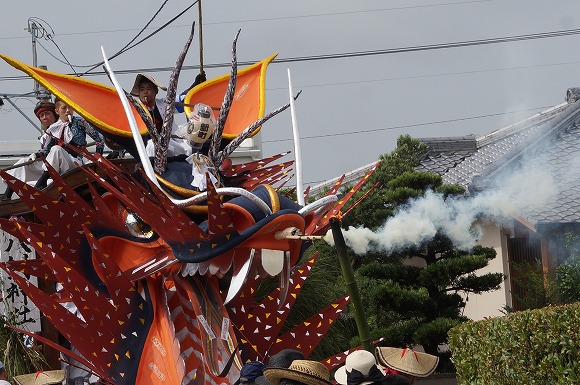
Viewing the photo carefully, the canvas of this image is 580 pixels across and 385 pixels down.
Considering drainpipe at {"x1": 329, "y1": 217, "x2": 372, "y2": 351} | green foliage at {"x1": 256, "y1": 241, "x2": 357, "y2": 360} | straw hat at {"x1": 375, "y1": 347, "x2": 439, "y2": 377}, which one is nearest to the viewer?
drainpipe at {"x1": 329, "y1": 217, "x2": 372, "y2": 351}

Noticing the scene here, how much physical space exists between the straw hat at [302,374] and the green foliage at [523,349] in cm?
186

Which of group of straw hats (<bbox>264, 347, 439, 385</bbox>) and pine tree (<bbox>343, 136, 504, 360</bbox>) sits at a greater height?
group of straw hats (<bbox>264, 347, 439, 385</bbox>)

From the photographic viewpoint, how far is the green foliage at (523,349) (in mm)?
6551

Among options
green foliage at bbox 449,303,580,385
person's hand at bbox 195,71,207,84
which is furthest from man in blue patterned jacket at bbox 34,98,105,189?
green foliage at bbox 449,303,580,385

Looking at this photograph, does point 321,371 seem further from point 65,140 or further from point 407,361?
point 65,140

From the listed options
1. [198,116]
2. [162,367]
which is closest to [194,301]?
[162,367]

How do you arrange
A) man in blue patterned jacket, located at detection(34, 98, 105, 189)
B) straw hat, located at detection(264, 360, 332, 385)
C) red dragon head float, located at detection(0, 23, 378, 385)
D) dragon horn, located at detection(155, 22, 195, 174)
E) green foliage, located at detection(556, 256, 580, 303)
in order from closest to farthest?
straw hat, located at detection(264, 360, 332, 385) < red dragon head float, located at detection(0, 23, 378, 385) < dragon horn, located at detection(155, 22, 195, 174) < man in blue patterned jacket, located at detection(34, 98, 105, 189) < green foliage, located at detection(556, 256, 580, 303)

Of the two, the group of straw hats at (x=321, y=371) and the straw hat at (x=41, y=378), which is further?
the straw hat at (x=41, y=378)

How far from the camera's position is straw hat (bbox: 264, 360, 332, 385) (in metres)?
5.14

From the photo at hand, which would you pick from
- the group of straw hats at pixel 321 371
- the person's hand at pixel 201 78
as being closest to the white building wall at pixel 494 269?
the person's hand at pixel 201 78

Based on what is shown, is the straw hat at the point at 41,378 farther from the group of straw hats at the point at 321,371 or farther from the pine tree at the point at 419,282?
the group of straw hats at the point at 321,371

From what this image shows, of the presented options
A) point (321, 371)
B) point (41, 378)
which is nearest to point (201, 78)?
point (41, 378)

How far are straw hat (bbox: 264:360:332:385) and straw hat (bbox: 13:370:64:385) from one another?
15.0ft

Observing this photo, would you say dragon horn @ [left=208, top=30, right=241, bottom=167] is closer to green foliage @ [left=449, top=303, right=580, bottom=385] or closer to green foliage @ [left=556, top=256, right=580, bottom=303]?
green foliage @ [left=449, top=303, right=580, bottom=385]
